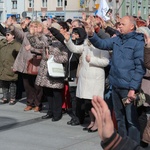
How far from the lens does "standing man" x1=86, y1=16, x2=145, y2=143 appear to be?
6.61 m

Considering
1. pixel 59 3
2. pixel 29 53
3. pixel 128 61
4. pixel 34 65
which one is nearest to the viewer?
pixel 128 61

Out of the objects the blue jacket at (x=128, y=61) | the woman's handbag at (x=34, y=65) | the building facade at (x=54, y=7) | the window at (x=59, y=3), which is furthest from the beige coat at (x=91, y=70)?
the window at (x=59, y=3)

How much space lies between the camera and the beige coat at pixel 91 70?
7.84 meters

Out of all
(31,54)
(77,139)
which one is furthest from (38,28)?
(77,139)

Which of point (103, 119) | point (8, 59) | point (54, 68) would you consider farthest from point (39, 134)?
point (103, 119)

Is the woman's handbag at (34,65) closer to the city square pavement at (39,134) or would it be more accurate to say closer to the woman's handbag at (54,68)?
the city square pavement at (39,134)

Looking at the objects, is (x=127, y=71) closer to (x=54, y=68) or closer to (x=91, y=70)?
(x=91, y=70)

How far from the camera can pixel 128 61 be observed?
6641 millimetres

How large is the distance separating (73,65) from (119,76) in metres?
2.27

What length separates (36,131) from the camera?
8141mm

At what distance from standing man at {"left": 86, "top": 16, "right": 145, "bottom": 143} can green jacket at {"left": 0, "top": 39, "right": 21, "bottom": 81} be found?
3789 millimetres

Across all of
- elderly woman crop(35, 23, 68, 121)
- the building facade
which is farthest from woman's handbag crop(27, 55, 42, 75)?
the building facade

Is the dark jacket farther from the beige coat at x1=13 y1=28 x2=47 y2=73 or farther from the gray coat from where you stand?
the beige coat at x1=13 y1=28 x2=47 y2=73

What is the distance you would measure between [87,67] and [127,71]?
142 cm
